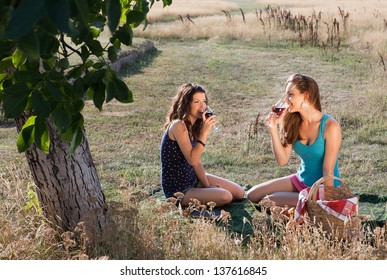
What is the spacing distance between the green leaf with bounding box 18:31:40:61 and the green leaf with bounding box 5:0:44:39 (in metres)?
0.13

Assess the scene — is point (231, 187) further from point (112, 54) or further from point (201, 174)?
point (112, 54)

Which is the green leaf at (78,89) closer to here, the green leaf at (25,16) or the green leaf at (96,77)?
the green leaf at (96,77)

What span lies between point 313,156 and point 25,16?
4107 mm

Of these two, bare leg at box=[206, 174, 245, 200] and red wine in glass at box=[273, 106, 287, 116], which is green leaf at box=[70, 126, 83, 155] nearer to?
red wine in glass at box=[273, 106, 287, 116]

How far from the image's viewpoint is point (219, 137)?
347 inches

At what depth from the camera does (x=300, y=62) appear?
14.9 m

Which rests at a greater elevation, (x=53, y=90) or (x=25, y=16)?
(x=25, y=16)

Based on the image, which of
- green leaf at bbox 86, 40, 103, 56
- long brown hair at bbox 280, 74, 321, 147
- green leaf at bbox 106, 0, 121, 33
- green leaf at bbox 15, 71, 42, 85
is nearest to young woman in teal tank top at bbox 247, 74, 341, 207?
long brown hair at bbox 280, 74, 321, 147

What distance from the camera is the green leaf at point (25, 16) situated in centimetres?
162

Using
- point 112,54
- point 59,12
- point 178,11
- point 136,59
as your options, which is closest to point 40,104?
point 112,54

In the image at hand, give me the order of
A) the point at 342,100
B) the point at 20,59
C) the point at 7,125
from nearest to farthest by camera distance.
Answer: the point at 20,59, the point at 7,125, the point at 342,100

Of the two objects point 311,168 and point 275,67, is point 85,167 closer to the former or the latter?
point 311,168

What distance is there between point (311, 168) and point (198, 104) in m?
0.99

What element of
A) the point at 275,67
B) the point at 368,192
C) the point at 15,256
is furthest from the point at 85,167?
the point at 275,67
